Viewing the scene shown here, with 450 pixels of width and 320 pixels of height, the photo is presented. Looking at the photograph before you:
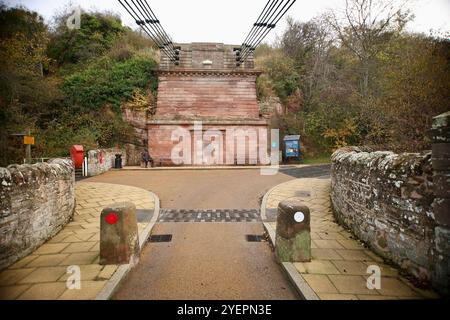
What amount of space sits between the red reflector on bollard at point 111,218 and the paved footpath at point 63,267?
0.76m

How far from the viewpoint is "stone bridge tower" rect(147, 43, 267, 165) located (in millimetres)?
19172

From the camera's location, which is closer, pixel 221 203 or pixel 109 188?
pixel 221 203

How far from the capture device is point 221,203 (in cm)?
A: 864

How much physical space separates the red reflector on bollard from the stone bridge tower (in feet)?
→ 48.4

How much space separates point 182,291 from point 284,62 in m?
27.4

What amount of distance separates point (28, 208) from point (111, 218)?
1.89 metres

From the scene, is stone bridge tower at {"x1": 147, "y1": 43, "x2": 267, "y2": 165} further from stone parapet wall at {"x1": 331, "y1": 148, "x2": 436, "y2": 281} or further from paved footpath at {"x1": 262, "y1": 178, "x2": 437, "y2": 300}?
stone parapet wall at {"x1": 331, "y1": 148, "x2": 436, "y2": 281}

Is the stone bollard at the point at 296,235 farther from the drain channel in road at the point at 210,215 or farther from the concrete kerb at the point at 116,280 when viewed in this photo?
the concrete kerb at the point at 116,280

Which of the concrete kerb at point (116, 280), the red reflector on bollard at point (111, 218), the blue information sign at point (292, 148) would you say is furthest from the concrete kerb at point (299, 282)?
the blue information sign at point (292, 148)

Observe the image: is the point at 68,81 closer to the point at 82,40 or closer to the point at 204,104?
the point at 82,40

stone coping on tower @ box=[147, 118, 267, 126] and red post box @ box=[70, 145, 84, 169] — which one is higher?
stone coping on tower @ box=[147, 118, 267, 126]

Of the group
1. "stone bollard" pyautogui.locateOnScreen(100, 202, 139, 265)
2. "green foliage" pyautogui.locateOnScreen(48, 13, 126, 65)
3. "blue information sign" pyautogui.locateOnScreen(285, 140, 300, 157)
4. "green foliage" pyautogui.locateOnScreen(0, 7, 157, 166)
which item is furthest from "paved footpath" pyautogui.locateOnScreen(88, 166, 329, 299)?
"green foliage" pyautogui.locateOnScreen(48, 13, 126, 65)
